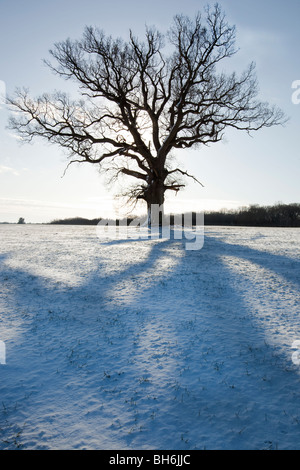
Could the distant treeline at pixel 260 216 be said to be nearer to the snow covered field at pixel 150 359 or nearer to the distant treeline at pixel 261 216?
the distant treeline at pixel 261 216

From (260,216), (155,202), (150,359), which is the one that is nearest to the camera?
(150,359)

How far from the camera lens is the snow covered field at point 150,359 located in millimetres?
3590

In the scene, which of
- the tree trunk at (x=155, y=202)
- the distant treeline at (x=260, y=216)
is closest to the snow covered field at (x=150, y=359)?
the tree trunk at (x=155, y=202)

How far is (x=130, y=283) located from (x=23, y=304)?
2950mm

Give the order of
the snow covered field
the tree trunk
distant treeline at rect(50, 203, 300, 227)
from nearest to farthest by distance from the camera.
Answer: the snow covered field
the tree trunk
distant treeline at rect(50, 203, 300, 227)

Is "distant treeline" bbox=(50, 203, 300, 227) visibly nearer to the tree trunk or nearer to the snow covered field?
the tree trunk

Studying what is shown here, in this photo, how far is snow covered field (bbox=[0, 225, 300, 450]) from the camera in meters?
3.59

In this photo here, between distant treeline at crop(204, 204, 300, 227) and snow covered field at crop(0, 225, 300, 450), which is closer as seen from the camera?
snow covered field at crop(0, 225, 300, 450)

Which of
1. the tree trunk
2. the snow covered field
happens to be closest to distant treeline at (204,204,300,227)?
the tree trunk

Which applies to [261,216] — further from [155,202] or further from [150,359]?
[150,359]

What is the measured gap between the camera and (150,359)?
16.5 ft

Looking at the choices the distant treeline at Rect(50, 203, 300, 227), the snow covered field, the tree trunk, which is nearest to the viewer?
the snow covered field

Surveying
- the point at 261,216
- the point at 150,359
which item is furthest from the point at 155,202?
the point at 261,216

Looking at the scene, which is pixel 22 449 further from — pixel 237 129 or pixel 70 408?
pixel 237 129
